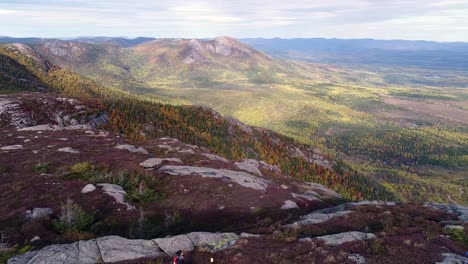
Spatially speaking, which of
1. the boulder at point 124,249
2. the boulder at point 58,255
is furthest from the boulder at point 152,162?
the boulder at point 58,255

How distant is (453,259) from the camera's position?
917 inches

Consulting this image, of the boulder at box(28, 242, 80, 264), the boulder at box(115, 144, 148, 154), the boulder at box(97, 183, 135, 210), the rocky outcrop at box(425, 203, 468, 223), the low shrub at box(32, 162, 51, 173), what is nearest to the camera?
the boulder at box(28, 242, 80, 264)

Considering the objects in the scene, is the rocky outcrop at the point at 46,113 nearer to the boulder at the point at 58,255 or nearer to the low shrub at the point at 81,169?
the low shrub at the point at 81,169

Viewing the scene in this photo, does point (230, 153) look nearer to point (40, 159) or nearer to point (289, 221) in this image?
point (40, 159)

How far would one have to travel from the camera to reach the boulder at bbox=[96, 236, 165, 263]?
22178 millimetres

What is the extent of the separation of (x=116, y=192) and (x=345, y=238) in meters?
25.3

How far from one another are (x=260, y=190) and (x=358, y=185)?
150m

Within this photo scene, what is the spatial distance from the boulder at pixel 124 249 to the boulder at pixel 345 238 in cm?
1291

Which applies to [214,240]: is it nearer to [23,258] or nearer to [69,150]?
[23,258]

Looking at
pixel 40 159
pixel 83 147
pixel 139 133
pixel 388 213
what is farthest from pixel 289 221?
pixel 139 133

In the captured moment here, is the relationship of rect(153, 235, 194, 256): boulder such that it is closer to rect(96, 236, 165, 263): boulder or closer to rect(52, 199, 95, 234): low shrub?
rect(96, 236, 165, 263): boulder

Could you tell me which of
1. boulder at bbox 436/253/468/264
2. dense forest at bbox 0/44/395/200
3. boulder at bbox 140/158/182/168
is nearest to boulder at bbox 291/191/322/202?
boulder at bbox 140/158/182/168

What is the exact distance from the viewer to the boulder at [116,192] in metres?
36.2

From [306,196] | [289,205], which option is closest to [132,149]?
[306,196]
